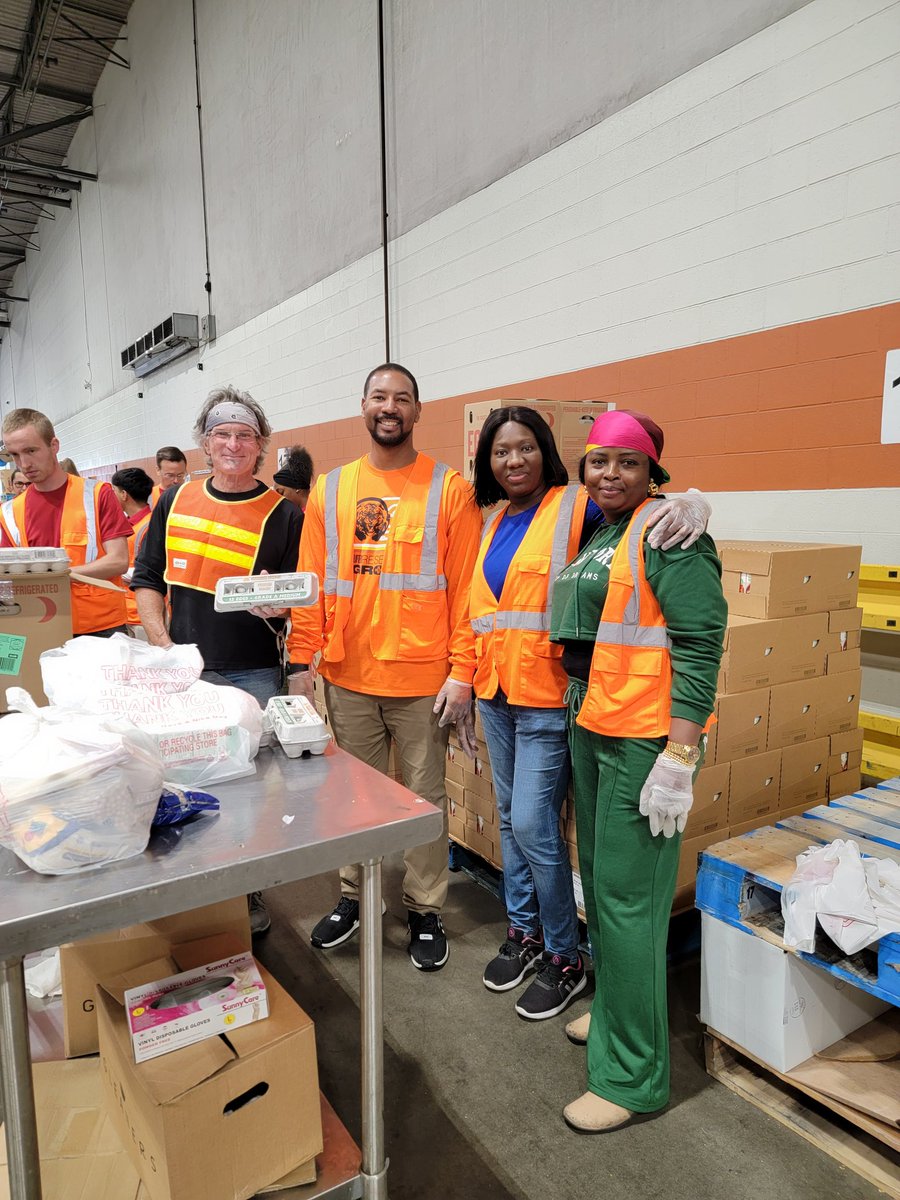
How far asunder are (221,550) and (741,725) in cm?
177

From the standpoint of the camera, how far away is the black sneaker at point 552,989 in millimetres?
2148

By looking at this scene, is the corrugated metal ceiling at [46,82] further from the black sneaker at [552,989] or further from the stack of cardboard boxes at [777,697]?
the black sneaker at [552,989]

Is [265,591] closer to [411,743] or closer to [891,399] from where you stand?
[411,743]

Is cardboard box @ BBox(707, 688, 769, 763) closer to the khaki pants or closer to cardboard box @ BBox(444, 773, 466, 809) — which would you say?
the khaki pants

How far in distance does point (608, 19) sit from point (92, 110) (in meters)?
11.5

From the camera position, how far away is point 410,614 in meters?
2.30

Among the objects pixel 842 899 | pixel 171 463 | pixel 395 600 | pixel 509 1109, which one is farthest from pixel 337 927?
pixel 171 463

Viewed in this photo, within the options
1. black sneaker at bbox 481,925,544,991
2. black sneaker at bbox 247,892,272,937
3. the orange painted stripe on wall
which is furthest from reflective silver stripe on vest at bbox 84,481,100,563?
the orange painted stripe on wall

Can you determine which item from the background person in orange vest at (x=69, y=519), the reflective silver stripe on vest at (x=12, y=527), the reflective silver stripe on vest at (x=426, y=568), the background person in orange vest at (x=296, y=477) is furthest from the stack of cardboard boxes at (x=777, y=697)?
the background person in orange vest at (x=296, y=477)

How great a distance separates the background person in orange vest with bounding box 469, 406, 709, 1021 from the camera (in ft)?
6.72

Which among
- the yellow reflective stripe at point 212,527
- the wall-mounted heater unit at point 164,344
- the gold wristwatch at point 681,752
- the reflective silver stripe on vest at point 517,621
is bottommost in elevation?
the gold wristwatch at point 681,752

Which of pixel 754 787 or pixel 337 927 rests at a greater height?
pixel 754 787

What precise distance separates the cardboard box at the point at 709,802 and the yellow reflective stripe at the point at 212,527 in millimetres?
1635

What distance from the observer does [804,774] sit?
2.62 meters
